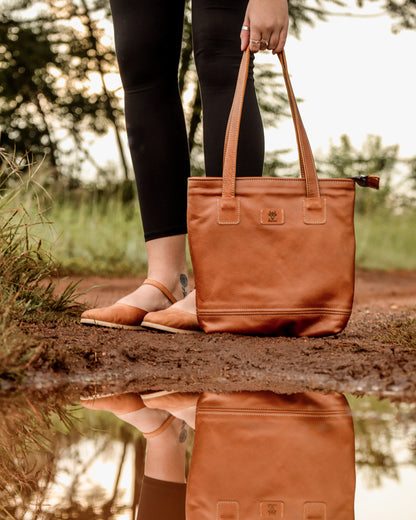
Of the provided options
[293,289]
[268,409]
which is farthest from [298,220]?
[268,409]

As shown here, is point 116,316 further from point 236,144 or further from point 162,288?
point 236,144

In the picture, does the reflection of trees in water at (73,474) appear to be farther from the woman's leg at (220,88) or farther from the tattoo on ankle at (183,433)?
the woman's leg at (220,88)

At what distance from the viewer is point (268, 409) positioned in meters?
1.22

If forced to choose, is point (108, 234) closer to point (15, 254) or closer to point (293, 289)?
point (15, 254)

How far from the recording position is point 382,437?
1.04 metres

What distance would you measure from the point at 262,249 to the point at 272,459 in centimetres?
105


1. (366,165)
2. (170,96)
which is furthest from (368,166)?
(170,96)

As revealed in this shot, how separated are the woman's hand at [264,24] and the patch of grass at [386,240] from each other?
15.9ft

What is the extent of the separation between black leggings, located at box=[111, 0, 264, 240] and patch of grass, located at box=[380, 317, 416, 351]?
2.18 ft

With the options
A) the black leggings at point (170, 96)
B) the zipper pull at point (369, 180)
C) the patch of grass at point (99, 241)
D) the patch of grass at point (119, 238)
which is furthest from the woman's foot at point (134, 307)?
the patch of grass at point (99, 241)

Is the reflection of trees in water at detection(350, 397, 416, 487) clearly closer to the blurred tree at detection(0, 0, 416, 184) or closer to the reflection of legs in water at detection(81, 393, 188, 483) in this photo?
the reflection of legs in water at detection(81, 393, 188, 483)

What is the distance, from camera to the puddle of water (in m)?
0.77

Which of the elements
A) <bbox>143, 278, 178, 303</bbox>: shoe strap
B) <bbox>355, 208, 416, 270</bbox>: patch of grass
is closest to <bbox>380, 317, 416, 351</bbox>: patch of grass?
<bbox>143, 278, 178, 303</bbox>: shoe strap

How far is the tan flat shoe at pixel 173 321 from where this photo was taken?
207cm
